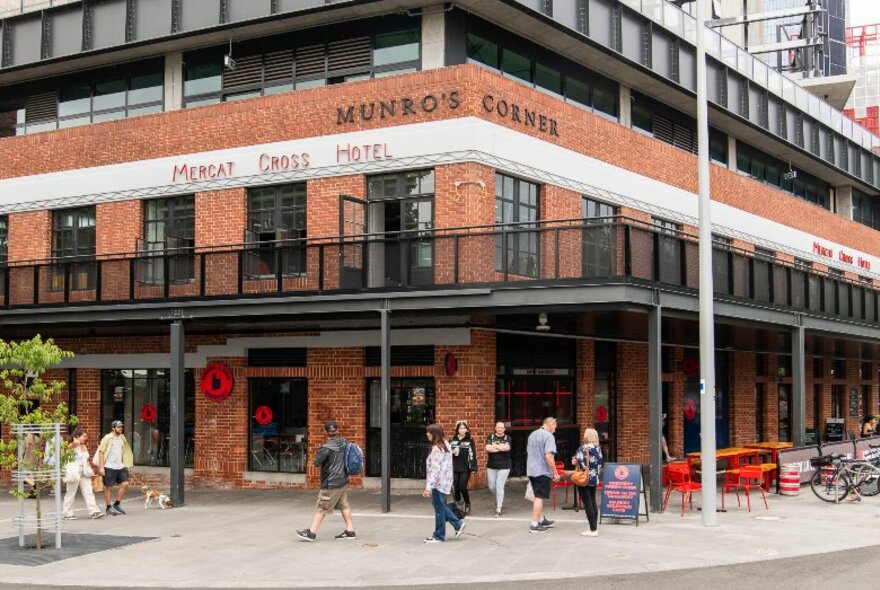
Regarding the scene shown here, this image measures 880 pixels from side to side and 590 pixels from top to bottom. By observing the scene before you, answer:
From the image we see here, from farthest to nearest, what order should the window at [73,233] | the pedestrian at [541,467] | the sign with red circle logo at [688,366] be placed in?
the sign with red circle logo at [688,366] < the window at [73,233] < the pedestrian at [541,467]

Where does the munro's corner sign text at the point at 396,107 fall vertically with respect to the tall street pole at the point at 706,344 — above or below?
above

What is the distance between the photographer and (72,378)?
82.7ft

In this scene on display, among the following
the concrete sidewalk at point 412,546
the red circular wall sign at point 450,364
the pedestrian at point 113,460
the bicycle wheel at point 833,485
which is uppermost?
the red circular wall sign at point 450,364

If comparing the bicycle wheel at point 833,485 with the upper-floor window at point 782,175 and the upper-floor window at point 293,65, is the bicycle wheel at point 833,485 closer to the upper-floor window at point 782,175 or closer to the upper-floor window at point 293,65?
the upper-floor window at point 293,65

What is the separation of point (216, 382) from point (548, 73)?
974cm

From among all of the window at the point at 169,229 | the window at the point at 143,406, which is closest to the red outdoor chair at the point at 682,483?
the window at the point at 169,229

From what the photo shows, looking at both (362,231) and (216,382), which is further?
(216,382)

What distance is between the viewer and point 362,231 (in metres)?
21.0

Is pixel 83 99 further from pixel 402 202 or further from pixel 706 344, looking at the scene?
pixel 706 344

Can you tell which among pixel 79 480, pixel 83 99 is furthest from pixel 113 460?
pixel 83 99

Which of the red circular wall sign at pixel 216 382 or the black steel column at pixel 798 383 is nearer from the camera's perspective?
the black steel column at pixel 798 383

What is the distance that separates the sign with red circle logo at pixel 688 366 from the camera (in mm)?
28094

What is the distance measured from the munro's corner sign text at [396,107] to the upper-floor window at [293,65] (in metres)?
0.79

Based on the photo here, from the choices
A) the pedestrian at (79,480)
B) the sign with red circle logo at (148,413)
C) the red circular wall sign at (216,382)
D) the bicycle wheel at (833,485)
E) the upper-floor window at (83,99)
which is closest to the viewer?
the pedestrian at (79,480)
